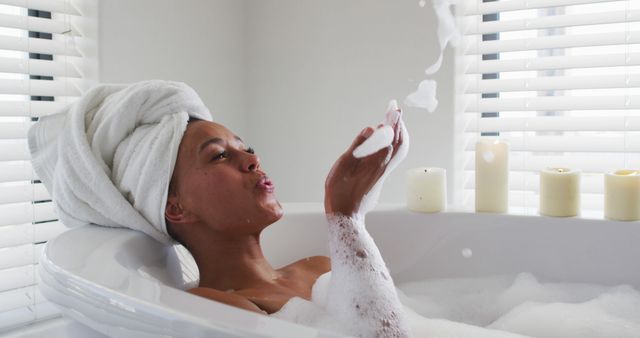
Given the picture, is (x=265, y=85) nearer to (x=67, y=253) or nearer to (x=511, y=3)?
(x=511, y=3)

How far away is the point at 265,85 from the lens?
2553 mm

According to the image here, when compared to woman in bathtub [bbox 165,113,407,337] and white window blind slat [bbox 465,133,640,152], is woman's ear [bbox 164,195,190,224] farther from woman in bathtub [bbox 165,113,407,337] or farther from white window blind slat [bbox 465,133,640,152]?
white window blind slat [bbox 465,133,640,152]

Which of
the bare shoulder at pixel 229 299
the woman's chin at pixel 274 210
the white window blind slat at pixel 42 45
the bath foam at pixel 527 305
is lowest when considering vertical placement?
the bath foam at pixel 527 305

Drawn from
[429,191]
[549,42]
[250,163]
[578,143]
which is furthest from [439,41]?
[250,163]

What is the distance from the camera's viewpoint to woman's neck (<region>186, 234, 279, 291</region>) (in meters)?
1.31

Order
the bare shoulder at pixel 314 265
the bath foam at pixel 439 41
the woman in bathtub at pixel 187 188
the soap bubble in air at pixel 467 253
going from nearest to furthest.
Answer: the woman in bathtub at pixel 187 188 < the bare shoulder at pixel 314 265 < the soap bubble in air at pixel 467 253 < the bath foam at pixel 439 41

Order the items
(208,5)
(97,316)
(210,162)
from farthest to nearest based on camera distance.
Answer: (208,5), (210,162), (97,316)

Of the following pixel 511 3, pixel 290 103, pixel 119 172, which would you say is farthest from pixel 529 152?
pixel 119 172

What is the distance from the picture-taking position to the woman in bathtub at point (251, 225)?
1.13 metres

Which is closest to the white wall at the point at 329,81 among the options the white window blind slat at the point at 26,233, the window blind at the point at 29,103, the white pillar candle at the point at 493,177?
the white pillar candle at the point at 493,177

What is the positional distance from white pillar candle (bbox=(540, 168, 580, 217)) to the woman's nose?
78 cm

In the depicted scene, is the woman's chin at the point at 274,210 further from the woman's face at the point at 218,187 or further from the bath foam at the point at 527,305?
the bath foam at the point at 527,305

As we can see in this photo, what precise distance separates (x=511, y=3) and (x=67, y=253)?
1.58 meters

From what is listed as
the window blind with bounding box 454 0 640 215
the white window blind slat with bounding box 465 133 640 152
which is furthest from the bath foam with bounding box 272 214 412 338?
the white window blind slat with bounding box 465 133 640 152
